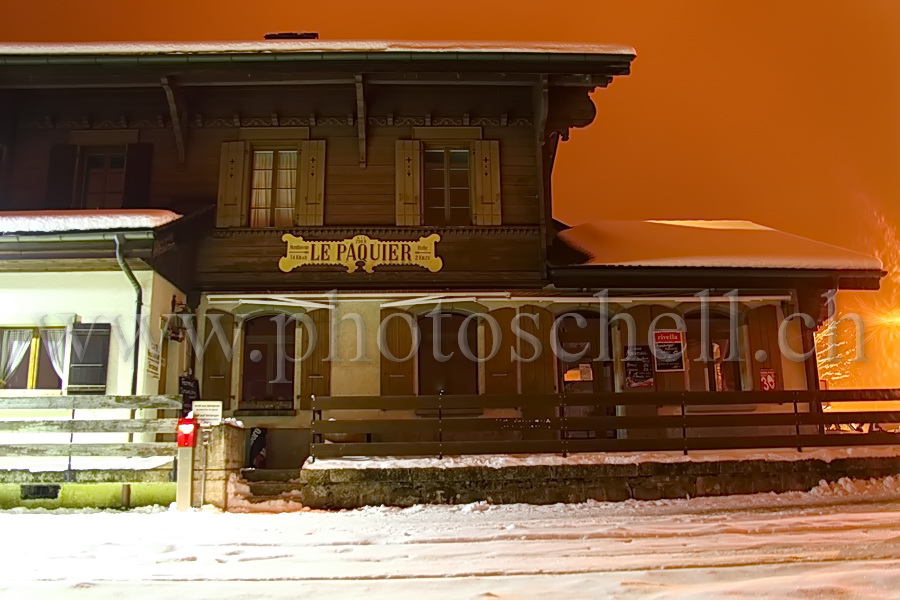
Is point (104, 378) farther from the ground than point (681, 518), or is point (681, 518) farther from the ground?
point (104, 378)

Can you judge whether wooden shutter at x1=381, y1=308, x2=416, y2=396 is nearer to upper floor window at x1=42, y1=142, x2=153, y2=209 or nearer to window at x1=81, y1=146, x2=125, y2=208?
upper floor window at x1=42, y1=142, x2=153, y2=209

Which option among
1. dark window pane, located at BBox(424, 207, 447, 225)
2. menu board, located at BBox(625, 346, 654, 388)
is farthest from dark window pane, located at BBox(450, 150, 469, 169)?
menu board, located at BBox(625, 346, 654, 388)

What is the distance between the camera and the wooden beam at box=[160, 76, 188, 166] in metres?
12.3

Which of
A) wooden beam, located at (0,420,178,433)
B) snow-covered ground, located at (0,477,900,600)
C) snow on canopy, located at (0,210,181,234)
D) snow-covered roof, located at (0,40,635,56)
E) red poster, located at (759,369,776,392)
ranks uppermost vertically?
snow-covered roof, located at (0,40,635,56)

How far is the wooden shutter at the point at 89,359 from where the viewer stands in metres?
10.6

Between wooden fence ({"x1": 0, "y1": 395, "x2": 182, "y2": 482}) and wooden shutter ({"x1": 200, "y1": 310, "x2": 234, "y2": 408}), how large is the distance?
8.99ft

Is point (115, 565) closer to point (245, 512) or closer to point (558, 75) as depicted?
point (245, 512)

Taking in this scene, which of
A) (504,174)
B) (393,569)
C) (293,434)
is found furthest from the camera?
(504,174)

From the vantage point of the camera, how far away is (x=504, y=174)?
13195mm

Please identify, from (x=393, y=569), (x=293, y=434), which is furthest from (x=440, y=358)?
(x=393, y=569)

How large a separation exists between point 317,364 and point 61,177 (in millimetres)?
5661

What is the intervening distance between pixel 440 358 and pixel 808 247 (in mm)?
→ 7093

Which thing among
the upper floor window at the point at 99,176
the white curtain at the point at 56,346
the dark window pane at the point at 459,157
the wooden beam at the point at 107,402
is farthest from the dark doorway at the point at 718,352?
the white curtain at the point at 56,346

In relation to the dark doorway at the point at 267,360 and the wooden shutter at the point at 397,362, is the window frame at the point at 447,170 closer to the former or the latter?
the wooden shutter at the point at 397,362
